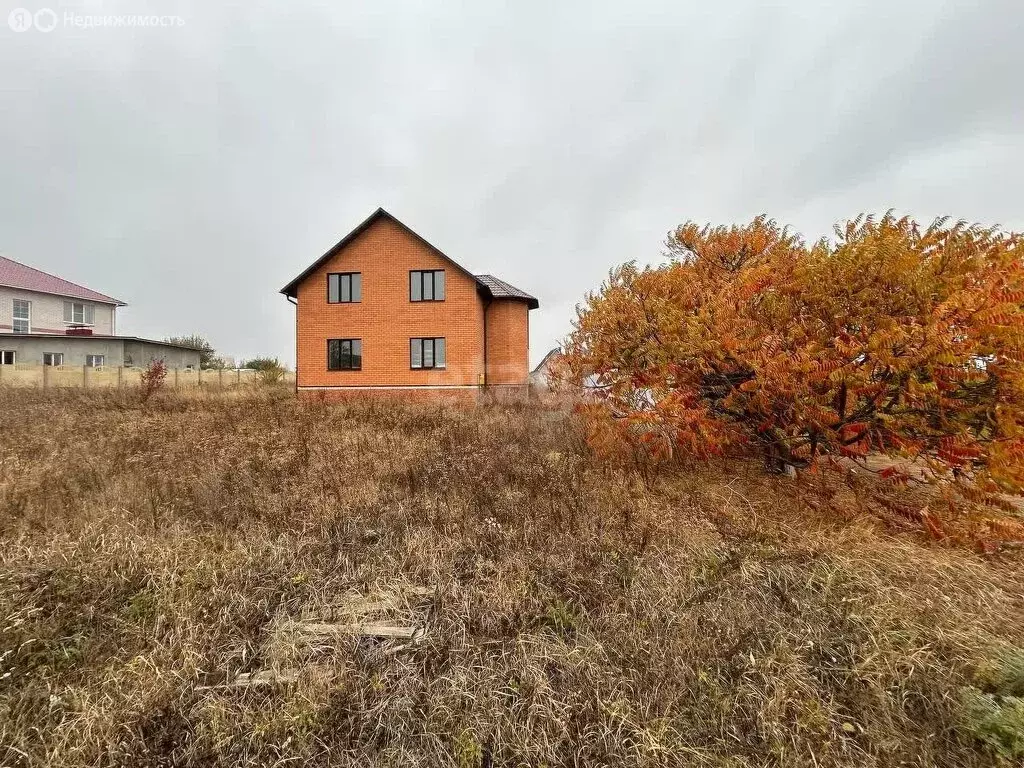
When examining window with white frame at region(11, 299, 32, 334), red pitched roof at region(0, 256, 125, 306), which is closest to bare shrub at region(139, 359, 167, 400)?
window with white frame at region(11, 299, 32, 334)

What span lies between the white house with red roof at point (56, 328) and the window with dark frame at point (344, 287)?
64.5ft

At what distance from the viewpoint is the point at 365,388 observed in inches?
671

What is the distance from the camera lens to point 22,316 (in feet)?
92.6

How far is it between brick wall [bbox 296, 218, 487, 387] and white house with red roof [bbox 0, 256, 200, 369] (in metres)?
19.0

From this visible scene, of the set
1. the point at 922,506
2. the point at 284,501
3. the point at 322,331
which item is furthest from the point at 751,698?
the point at 322,331

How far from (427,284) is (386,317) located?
7.22 ft

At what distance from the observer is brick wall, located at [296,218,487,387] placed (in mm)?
17016

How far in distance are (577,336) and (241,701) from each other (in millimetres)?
5657

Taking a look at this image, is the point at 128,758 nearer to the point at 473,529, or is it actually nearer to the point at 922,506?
the point at 473,529

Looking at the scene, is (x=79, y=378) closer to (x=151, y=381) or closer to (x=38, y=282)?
(x=151, y=381)

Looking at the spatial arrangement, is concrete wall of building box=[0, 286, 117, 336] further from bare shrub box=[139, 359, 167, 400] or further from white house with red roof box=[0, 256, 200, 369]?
bare shrub box=[139, 359, 167, 400]

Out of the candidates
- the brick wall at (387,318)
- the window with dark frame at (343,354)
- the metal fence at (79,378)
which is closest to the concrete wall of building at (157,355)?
the metal fence at (79,378)

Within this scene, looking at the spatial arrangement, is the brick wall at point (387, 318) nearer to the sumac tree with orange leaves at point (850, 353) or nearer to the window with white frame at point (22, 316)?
the sumac tree with orange leaves at point (850, 353)

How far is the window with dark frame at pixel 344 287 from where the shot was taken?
56.8 feet
